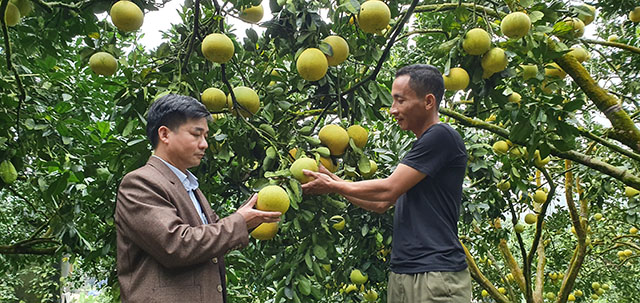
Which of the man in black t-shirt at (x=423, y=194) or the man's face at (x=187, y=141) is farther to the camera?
the man in black t-shirt at (x=423, y=194)

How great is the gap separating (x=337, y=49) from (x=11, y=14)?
→ 4.47ft

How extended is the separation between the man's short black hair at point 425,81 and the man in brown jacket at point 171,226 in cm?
84

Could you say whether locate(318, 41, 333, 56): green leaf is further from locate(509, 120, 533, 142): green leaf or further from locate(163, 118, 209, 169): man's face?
locate(509, 120, 533, 142): green leaf

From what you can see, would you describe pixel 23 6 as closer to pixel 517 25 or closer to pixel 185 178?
pixel 185 178

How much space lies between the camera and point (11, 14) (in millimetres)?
2162

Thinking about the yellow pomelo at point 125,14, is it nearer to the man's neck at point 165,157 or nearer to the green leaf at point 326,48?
the man's neck at point 165,157

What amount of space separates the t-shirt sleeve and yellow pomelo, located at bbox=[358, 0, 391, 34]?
502 mm

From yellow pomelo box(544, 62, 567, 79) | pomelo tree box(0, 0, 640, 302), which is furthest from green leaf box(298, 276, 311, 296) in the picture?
yellow pomelo box(544, 62, 567, 79)

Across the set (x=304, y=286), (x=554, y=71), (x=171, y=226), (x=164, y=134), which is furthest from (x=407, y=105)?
(x=554, y=71)

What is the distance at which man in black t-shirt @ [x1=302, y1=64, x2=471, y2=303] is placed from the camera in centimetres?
196

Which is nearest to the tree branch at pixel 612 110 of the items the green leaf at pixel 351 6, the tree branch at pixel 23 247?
the green leaf at pixel 351 6

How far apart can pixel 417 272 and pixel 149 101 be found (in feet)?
4.29

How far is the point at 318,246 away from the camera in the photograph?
2197 millimetres

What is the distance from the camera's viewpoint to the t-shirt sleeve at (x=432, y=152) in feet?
6.74
